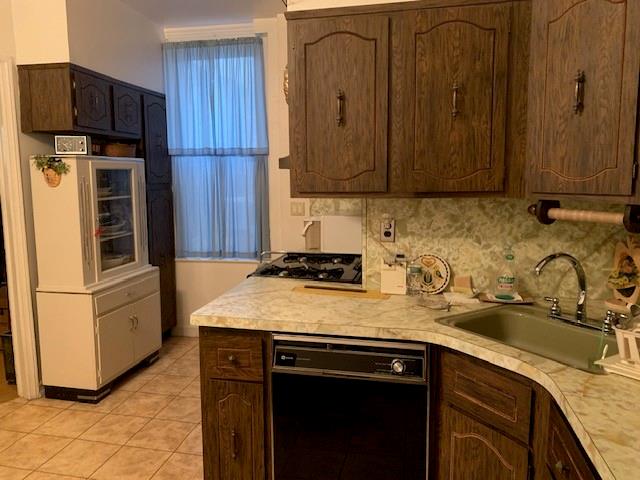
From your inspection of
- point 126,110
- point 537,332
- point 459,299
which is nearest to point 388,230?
point 459,299

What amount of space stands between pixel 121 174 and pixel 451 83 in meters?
2.56

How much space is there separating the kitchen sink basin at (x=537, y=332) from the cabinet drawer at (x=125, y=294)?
2302 mm

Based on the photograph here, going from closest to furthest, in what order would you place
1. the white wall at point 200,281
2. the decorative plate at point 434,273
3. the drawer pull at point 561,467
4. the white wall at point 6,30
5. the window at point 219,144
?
1. the drawer pull at point 561,467
2. the decorative plate at point 434,273
3. the white wall at point 6,30
4. the window at point 219,144
5. the white wall at point 200,281

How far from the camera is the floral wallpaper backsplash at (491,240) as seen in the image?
215cm

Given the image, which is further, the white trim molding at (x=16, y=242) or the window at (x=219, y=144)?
the window at (x=219, y=144)

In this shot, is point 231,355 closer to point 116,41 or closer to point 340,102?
point 340,102

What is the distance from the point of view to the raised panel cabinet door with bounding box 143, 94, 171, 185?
4.08 meters

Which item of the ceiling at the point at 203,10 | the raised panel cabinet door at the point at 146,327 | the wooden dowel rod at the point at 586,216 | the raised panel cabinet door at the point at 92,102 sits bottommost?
the raised panel cabinet door at the point at 146,327

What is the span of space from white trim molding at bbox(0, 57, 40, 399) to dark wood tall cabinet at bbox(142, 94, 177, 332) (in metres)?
1.05

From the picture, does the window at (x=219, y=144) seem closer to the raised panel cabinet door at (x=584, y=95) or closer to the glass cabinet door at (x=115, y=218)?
the glass cabinet door at (x=115, y=218)

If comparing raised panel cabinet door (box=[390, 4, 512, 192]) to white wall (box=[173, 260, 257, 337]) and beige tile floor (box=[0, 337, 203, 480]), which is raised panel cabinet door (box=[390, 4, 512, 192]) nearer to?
beige tile floor (box=[0, 337, 203, 480])

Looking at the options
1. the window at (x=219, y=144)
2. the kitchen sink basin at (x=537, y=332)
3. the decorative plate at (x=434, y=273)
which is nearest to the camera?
the kitchen sink basin at (x=537, y=332)

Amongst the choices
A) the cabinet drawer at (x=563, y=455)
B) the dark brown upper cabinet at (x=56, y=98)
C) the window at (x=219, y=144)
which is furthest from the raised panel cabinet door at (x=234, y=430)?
the window at (x=219, y=144)

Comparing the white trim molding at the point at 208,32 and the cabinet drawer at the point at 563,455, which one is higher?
the white trim molding at the point at 208,32
